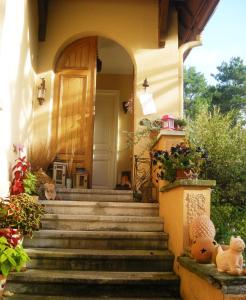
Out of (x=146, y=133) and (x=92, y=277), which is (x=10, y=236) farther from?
(x=146, y=133)

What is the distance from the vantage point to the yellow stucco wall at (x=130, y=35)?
5723 millimetres

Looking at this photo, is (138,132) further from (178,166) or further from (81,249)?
(81,249)

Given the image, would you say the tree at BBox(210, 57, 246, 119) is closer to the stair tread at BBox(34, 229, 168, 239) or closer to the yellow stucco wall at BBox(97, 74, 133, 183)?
the yellow stucco wall at BBox(97, 74, 133, 183)

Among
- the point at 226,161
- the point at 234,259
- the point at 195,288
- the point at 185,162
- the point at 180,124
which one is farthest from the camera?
the point at 180,124

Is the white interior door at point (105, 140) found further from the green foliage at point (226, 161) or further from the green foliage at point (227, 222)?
the green foliage at point (227, 222)

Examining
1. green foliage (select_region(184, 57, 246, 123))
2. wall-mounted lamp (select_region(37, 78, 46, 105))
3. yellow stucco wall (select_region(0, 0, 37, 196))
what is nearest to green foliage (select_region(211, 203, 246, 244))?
yellow stucco wall (select_region(0, 0, 37, 196))

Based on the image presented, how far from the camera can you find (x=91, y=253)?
337 cm

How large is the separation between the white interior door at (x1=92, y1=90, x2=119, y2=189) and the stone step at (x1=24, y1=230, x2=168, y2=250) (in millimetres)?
3908

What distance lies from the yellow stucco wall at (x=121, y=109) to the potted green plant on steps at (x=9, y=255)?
476cm

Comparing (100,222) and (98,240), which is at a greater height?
(100,222)

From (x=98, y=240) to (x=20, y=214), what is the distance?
88 centimetres

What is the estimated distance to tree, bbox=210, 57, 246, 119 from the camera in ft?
43.3

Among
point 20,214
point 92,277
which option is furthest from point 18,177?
point 92,277

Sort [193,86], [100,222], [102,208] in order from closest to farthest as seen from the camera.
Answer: [100,222] → [102,208] → [193,86]
